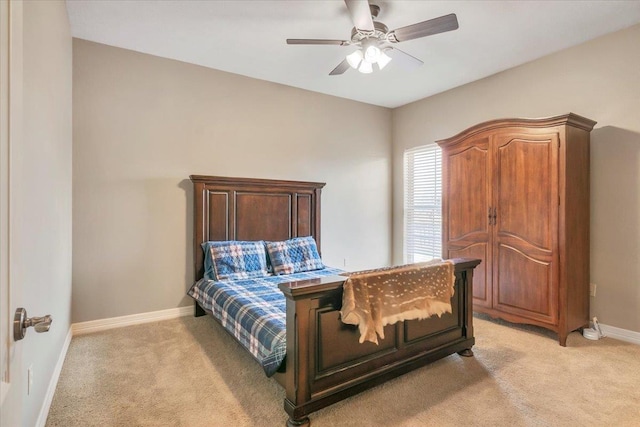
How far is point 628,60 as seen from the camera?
10.1ft

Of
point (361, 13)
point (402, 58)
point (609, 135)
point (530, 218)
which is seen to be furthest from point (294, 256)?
point (609, 135)

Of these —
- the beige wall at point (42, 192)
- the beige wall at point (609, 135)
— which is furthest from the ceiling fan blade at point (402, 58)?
the beige wall at point (42, 192)

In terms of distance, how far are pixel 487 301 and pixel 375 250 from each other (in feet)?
6.56

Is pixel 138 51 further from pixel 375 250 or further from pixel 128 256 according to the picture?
pixel 375 250

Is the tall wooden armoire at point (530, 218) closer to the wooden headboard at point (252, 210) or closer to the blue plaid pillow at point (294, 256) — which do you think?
the blue plaid pillow at point (294, 256)

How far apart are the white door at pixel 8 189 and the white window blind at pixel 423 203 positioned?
464 cm

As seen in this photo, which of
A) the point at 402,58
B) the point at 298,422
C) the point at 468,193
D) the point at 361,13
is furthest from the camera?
the point at 468,193

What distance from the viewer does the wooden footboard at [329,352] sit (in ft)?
6.21

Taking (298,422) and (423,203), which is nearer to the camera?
(298,422)

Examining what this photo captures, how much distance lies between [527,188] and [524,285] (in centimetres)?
91

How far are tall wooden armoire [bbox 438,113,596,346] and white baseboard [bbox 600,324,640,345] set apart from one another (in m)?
0.26

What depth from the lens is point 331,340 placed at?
2043mm

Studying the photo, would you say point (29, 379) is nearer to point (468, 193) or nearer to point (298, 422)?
point (298, 422)

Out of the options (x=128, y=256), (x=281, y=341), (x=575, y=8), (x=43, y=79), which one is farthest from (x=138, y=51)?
(x=575, y=8)
